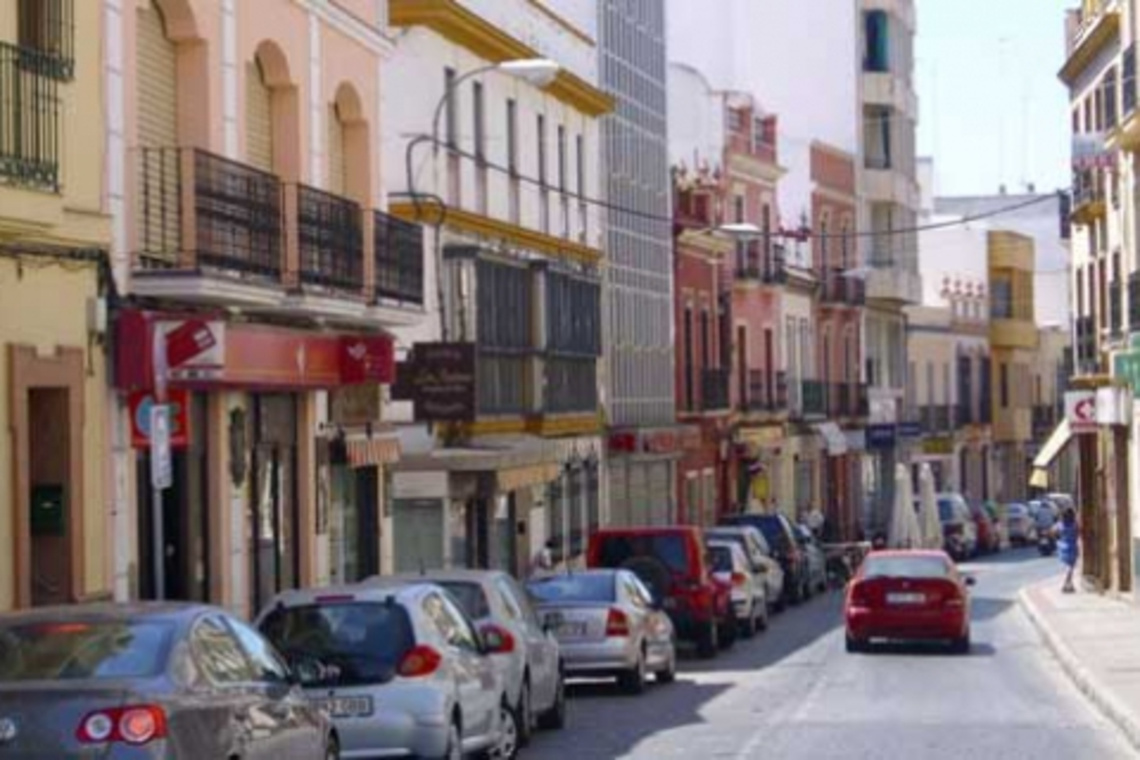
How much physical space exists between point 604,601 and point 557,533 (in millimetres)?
18245

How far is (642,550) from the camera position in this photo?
37.7 metres

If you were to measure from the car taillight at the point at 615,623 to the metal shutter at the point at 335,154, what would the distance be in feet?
21.3

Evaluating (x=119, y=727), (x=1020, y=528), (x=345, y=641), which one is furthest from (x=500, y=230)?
(x=1020, y=528)

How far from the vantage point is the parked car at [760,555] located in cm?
4522

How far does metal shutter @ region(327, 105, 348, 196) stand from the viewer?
3338 centimetres

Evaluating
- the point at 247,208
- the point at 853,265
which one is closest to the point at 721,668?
the point at 247,208

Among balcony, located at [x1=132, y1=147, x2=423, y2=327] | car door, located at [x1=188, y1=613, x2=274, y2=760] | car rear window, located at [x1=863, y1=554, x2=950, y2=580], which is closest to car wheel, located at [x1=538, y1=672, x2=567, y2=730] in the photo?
balcony, located at [x1=132, y1=147, x2=423, y2=327]

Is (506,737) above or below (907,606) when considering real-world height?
below

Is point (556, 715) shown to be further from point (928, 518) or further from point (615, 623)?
point (928, 518)

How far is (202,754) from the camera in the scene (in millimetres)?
14633

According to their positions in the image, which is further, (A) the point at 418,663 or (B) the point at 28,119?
(B) the point at 28,119

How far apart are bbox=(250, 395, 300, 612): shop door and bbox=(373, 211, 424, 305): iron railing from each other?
202cm

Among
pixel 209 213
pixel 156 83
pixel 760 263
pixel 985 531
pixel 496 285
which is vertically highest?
pixel 760 263

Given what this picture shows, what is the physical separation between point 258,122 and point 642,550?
32.3ft
